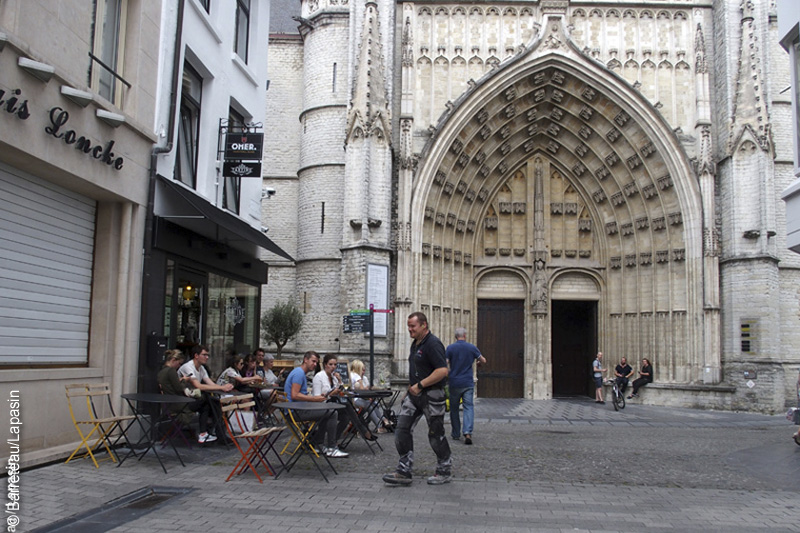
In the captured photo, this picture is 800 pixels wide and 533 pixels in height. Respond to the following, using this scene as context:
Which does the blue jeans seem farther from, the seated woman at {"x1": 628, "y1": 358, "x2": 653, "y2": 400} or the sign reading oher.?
the seated woman at {"x1": 628, "y1": 358, "x2": 653, "y2": 400}

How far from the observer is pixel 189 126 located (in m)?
11.0

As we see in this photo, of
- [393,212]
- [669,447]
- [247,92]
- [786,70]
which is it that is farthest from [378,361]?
[786,70]

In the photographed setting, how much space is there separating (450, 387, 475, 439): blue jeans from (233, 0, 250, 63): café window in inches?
298

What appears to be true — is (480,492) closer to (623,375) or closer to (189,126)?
(189,126)

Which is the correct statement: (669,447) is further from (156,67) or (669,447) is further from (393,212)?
(393,212)

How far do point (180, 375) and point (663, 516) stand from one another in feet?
18.8

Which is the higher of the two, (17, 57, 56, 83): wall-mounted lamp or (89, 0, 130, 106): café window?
(89, 0, 130, 106): café window

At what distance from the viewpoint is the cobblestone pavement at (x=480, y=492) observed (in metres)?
5.07

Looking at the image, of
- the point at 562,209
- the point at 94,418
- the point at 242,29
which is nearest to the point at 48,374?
the point at 94,418

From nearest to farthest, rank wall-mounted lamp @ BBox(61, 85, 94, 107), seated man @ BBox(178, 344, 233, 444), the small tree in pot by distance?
wall-mounted lamp @ BBox(61, 85, 94, 107) < seated man @ BBox(178, 344, 233, 444) < the small tree in pot

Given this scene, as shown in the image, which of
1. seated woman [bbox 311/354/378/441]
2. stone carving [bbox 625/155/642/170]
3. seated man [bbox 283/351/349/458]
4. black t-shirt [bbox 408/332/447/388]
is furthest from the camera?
stone carving [bbox 625/155/642/170]

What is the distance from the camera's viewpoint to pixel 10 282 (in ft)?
22.8

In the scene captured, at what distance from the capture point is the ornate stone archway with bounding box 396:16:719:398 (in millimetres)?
19453

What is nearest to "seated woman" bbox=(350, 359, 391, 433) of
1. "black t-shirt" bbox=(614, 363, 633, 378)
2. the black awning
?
the black awning
